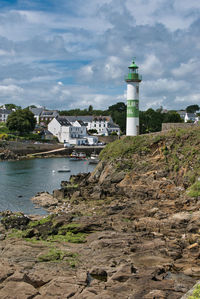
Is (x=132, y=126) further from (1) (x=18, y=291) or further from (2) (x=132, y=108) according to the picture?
(1) (x=18, y=291)

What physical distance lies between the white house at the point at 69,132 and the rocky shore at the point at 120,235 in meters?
63.4

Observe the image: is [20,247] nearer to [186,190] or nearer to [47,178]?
[186,190]

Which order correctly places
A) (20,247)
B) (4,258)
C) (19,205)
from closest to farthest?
(4,258) < (20,247) < (19,205)

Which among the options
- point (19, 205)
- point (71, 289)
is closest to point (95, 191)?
point (19, 205)

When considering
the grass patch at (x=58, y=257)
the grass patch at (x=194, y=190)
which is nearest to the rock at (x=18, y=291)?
the grass patch at (x=58, y=257)

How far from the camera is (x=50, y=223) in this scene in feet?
77.7

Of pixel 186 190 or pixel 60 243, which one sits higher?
pixel 186 190

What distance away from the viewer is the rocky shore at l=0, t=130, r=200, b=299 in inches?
558

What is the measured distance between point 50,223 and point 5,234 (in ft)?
9.86

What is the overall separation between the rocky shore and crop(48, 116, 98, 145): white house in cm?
6337

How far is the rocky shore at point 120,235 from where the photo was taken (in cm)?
1416

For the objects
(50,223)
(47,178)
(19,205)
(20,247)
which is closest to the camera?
(20,247)

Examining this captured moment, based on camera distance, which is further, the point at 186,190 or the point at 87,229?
the point at 186,190

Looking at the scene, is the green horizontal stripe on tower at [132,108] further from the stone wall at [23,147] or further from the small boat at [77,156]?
the stone wall at [23,147]
